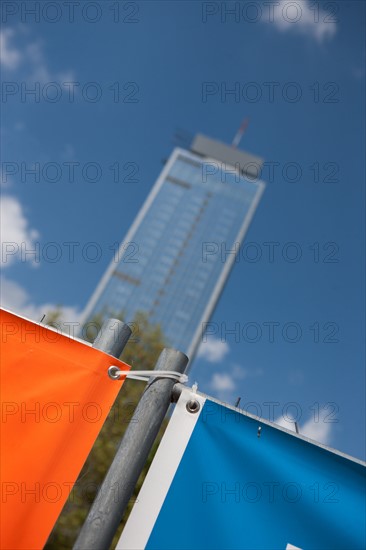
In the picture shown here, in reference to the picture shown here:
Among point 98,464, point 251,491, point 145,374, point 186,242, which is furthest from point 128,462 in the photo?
point 186,242

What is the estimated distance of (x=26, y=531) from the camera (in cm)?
189

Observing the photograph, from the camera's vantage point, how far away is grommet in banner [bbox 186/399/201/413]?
213cm

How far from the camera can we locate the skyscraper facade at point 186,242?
369 feet

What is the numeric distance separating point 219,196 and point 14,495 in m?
132

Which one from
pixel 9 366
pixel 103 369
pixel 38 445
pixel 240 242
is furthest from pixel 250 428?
pixel 240 242

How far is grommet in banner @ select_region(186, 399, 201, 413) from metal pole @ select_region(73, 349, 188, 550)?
0.11 meters

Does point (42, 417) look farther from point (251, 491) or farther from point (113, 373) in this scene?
point (251, 491)

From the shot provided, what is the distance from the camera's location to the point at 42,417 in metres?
2.08

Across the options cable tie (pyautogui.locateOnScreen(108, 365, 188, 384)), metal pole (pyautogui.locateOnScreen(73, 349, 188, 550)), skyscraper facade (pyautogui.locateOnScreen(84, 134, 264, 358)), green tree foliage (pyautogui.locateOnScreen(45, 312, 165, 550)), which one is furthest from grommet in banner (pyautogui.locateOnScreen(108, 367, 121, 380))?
skyscraper facade (pyautogui.locateOnScreen(84, 134, 264, 358))

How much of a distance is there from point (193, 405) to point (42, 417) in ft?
2.35

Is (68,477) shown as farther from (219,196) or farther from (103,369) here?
(219,196)

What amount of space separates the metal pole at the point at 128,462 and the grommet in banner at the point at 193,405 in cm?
11

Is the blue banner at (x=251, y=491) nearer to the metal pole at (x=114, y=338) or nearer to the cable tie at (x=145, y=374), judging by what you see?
the cable tie at (x=145, y=374)

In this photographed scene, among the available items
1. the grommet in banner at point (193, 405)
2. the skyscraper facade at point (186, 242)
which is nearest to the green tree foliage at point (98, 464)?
the grommet in banner at point (193, 405)
